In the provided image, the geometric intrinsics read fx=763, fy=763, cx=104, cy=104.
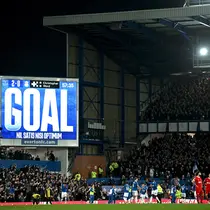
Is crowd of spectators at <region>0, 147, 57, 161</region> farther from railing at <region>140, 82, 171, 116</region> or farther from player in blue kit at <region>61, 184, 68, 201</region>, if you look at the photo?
railing at <region>140, 82, 171, 116</region>

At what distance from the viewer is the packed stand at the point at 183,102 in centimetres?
7062

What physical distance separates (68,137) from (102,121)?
27.3ft

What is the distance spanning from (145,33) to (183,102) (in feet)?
34.0

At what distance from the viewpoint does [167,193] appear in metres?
56.6

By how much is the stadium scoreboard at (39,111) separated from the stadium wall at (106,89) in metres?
4.55

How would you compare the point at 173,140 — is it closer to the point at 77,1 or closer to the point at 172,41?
the point at 172,41

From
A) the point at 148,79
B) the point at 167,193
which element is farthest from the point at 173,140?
the point at 167,193

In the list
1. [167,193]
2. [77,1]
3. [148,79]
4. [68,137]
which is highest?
[77,1]


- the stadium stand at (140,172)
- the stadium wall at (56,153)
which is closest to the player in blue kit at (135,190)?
the stadium stand at (140,172)

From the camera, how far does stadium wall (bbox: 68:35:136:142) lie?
66.0m

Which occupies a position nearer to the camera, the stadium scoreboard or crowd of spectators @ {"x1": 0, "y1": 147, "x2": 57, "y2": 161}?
the stadium scoreboard

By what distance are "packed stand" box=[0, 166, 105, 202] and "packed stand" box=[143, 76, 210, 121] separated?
50.4 ft

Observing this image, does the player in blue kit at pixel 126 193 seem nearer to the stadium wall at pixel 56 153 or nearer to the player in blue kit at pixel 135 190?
the player in blue kit at pixel 135 190

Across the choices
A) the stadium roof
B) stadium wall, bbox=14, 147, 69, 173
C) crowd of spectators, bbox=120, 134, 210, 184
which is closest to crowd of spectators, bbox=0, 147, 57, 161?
stadium wall, bbox=14, 147, 69, 173
